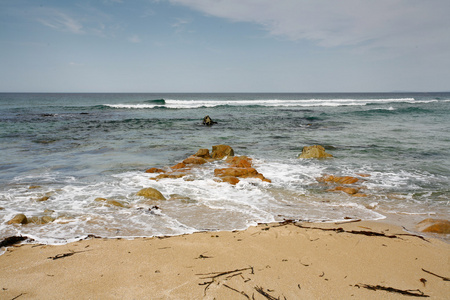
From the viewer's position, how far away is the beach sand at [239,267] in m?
2.63

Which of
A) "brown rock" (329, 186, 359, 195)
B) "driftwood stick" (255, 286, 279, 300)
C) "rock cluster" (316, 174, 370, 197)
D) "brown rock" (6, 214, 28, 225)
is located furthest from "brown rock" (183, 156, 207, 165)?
"driftwood stick" (255, 286, 279, 300)

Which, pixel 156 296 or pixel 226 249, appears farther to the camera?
pixel 226 249

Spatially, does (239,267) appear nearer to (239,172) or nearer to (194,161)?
(239,172)

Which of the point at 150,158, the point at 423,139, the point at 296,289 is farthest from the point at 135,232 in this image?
the point at 423,139

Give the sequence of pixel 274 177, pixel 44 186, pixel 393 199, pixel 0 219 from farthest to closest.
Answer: pixel 274 177 → pixel 44 186 → pixel 393 199 → pixel 0 219

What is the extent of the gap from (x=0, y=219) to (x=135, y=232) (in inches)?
90.3

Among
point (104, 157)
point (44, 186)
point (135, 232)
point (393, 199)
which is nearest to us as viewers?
point (135, 232)

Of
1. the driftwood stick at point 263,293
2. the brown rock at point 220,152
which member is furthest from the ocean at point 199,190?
the driftwood stick at point 263,293

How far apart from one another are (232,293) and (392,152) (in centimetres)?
989

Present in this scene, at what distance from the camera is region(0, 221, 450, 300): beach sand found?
2635 millimetres

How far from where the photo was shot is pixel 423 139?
1291 cm

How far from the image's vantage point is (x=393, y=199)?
18.4 ft

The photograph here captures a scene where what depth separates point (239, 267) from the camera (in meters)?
3.02

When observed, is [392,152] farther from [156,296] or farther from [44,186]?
[44,186]
